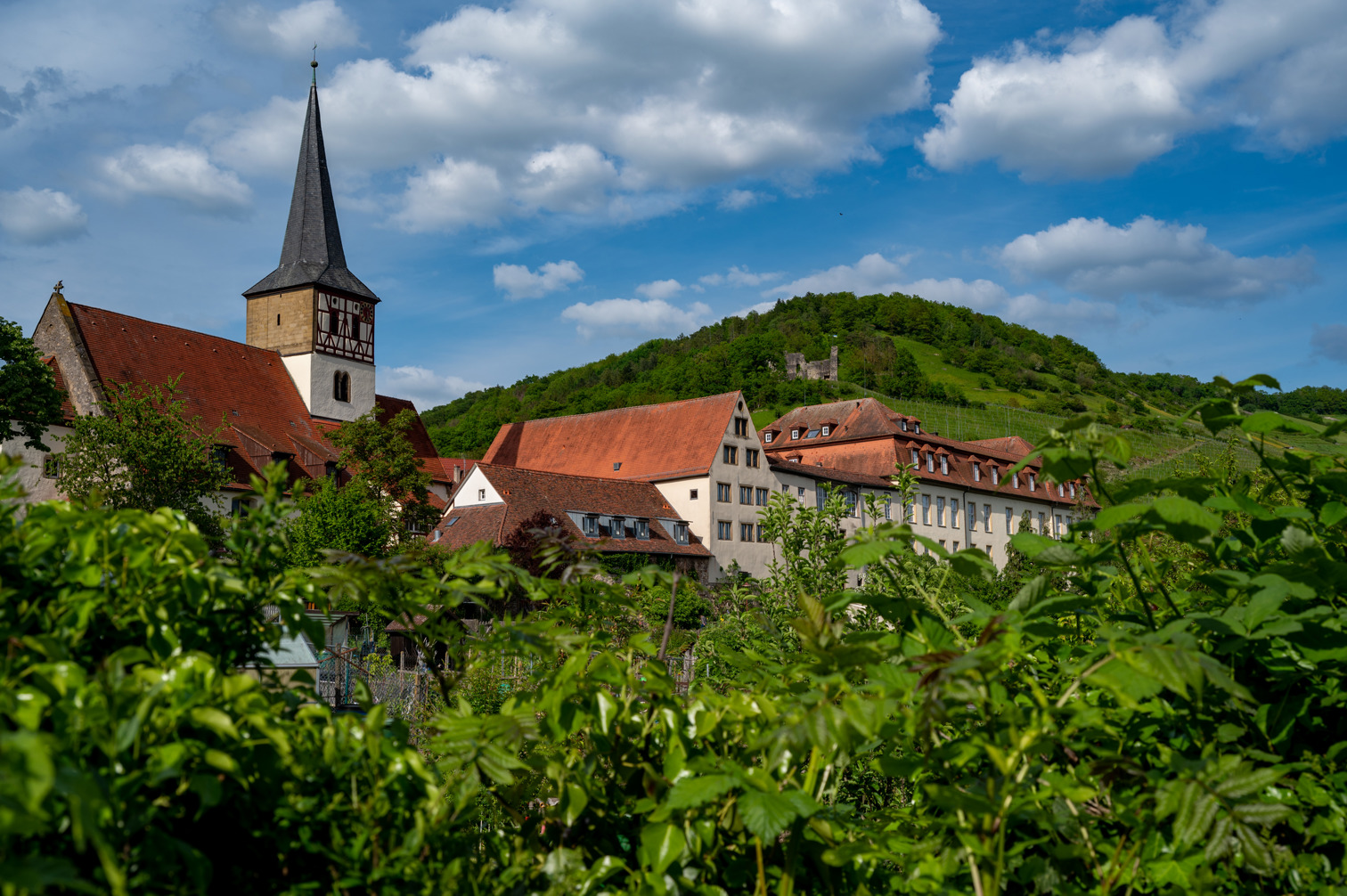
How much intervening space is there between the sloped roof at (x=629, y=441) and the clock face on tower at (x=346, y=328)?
9.97 m

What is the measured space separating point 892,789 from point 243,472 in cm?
4501

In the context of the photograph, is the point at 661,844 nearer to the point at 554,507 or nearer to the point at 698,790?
the point at 698,790

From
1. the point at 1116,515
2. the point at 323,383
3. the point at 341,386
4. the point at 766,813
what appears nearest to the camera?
the point at 766,813

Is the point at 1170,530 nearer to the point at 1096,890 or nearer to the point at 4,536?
the point at 1096,890

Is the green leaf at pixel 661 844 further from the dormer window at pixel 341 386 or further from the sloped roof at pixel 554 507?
the dormer window at pixel 341 386

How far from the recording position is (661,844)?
6.75 feet

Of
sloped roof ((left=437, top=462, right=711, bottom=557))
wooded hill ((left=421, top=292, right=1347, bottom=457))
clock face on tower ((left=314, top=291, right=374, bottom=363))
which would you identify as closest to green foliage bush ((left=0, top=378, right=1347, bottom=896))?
sloped roof ((left=437, top=462, right=711, bottom=557))

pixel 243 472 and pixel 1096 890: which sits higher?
pixel 243 472

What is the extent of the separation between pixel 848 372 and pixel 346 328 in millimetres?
84714

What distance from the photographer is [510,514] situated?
39.2 m

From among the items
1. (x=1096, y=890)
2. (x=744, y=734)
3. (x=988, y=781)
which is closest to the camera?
(x=988, y=781)

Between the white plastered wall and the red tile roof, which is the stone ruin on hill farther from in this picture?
the red tile roof

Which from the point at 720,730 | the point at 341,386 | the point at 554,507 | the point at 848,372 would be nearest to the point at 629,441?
the point at 554,507

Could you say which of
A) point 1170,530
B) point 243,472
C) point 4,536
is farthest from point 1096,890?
point 243,472
